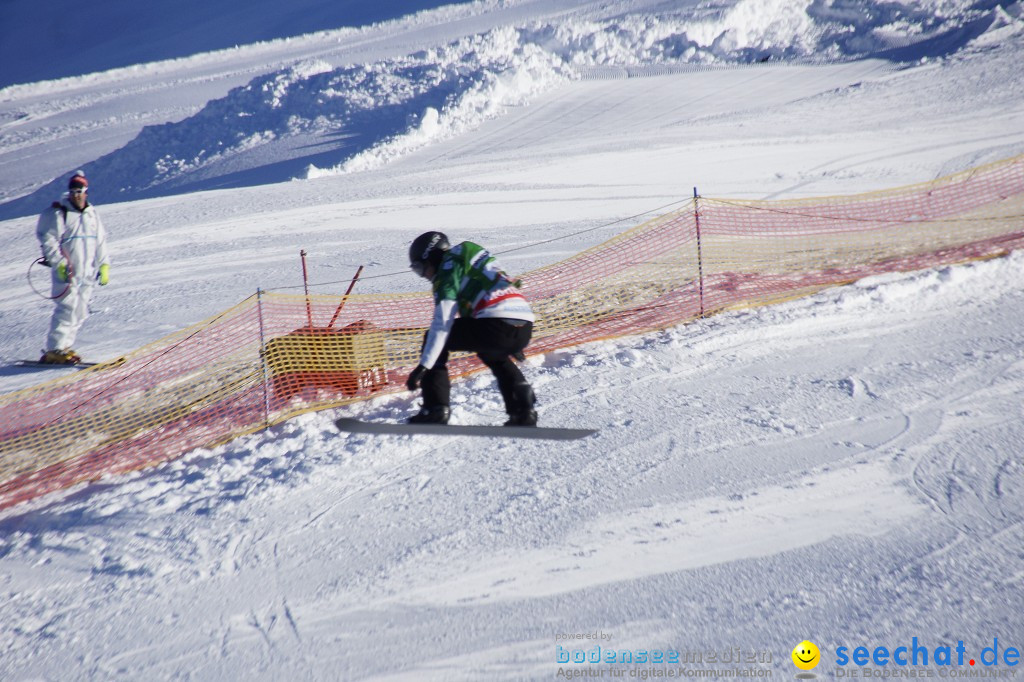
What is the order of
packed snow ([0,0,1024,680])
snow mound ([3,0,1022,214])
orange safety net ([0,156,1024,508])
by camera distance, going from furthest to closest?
1. snow mound ([3,0,1022,214])
2. orange safety net ([0,156,1024,508])
3. packed snow ([0,0,1024,680])

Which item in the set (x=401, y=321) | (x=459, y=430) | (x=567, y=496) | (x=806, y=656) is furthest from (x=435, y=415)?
(x=401, y=321)

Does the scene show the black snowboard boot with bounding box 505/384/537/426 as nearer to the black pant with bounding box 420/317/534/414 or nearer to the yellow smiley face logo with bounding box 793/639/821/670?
the black pant with bounding box 420/317/534/414

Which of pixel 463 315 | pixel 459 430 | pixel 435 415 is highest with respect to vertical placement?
pixel 463 315

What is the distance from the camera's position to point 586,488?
472 centimetres

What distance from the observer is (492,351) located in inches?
183

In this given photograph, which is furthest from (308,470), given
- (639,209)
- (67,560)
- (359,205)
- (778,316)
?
(359,205)

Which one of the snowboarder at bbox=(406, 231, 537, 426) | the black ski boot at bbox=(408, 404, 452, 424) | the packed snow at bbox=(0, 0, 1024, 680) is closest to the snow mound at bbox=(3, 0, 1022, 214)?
the packed snow at bbox=(0, 0, 1024, 680)

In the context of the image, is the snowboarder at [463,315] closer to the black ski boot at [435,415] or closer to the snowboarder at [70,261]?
the black ski boot at [435,415]

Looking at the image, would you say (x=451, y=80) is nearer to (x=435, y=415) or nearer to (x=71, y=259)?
(x=71, y=259)

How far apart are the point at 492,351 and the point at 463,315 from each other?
1.04 ft

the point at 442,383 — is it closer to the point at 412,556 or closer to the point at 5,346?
the point at 412,556

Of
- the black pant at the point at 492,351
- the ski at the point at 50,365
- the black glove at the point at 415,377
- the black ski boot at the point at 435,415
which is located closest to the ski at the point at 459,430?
the black ski boot at the point at 435,415

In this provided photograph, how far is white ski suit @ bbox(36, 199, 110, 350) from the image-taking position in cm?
756

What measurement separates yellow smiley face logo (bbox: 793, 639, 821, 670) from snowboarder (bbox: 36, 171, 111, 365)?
7.36m
